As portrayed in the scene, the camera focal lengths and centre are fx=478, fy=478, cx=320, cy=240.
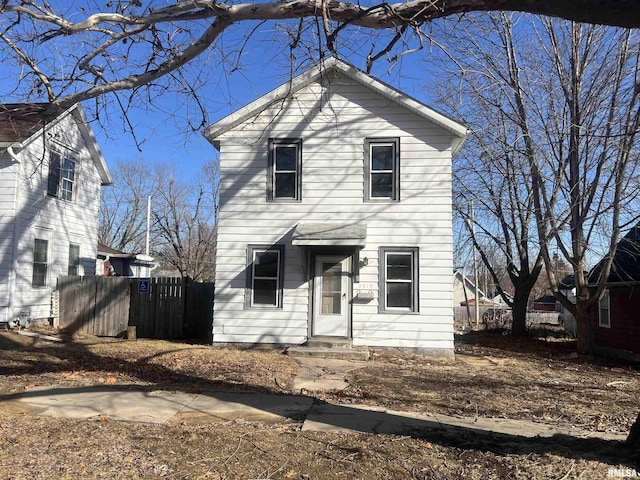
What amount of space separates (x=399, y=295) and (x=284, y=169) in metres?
4.43

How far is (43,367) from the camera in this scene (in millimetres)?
8898

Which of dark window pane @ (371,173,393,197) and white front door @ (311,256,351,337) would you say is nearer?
white front door @ (311,256,351,337)

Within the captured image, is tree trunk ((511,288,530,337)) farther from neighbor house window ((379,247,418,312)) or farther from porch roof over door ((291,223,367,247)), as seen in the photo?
porch roof over door ((291,223,367,247))

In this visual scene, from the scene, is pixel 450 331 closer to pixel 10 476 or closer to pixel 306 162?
pixel 306 162

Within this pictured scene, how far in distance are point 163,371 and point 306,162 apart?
6240mm

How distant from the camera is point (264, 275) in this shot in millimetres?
12375

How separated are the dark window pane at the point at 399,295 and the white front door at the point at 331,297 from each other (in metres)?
1.05

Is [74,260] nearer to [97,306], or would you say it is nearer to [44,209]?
[44,209]

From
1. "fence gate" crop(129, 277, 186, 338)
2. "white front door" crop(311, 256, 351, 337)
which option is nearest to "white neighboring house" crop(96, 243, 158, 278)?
"fence gate" crop(129, 277, 186, 338)

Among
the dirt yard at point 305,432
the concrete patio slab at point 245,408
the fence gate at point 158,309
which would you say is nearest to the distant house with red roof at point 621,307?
the dirt yard at point 305,432

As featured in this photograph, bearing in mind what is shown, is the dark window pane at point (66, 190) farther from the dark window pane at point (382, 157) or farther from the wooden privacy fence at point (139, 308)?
the dark window pane at point (382, 157)

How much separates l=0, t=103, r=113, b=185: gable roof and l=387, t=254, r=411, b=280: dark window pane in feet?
24.4

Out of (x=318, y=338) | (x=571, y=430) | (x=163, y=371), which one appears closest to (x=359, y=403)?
(x=571, y=430)

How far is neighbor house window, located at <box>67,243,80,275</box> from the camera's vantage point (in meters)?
17.0
